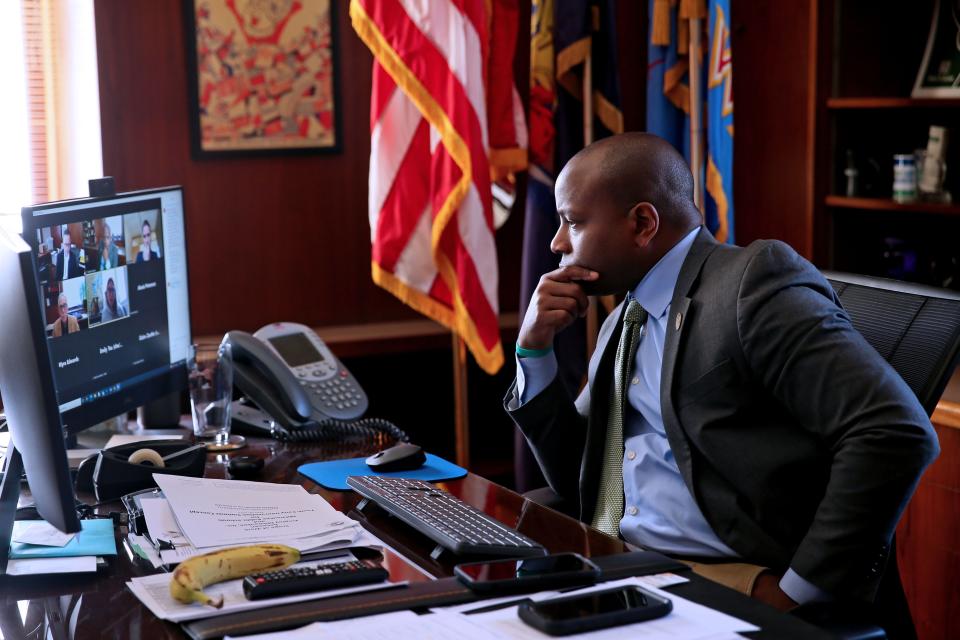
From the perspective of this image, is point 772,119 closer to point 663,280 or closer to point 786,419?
point 663,280

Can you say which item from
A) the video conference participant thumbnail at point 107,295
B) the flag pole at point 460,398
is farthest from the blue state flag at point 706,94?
the video conference participant thumbnail at point 107,295

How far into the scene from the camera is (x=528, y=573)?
1.37 m

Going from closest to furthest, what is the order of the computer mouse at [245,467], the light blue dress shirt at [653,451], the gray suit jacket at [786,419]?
the gray suit jacket at [786,419] → the light blue dress shirt at [653,451] → the computer mouse at [245,467]

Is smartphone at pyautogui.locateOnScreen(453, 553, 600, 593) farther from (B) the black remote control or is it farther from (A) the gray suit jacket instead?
(A) the gray suit jacket

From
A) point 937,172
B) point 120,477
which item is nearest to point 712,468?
point 120,477

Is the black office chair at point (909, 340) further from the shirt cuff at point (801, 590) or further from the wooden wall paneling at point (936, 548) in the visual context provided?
the wooden wall paneling at point (936, 548)

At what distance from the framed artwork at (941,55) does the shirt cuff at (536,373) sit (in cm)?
193

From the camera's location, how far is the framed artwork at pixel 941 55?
133 inches

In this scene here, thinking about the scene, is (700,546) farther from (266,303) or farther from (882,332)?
(266,303)

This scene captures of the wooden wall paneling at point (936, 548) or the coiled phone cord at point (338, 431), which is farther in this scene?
the wooden wall paneling at point (936, 548)

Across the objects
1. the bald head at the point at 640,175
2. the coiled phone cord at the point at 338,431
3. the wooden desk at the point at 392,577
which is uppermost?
the bald head at the point at 640,175

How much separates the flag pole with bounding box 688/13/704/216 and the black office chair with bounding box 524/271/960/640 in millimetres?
1798

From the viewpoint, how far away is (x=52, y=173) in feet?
11.6

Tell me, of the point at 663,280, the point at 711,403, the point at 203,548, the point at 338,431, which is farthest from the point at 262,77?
the point at 203,548
